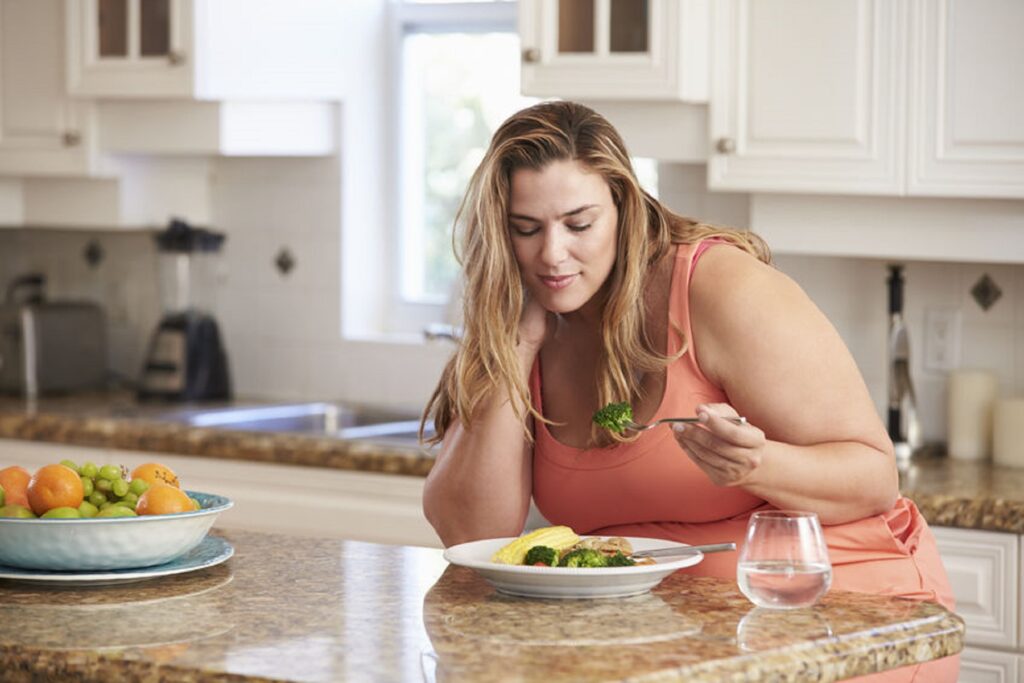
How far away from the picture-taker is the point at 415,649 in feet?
4.92

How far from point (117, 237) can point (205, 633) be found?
307 cm

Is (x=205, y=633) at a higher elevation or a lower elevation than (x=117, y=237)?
lower

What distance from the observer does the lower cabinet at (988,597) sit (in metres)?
2.74

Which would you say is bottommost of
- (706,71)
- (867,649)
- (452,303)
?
(867,649)

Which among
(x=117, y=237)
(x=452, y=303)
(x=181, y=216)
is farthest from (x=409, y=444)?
(x=117, y=237)

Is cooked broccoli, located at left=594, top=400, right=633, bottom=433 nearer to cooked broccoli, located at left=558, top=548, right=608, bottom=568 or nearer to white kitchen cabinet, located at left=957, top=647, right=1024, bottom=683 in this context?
cooked broccoli, located at left=558, top=548, right=608, bottom=568

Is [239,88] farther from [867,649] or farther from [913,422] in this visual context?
[867,649]

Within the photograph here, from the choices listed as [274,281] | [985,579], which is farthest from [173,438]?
[985,579]

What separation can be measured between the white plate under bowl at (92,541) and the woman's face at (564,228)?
53cm

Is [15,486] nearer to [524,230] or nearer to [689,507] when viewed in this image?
[524,230]

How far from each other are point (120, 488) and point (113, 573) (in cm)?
10

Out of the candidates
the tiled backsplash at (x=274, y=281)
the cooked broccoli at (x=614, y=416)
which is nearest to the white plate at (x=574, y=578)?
the cooked broccoli at (x=614, y=416)

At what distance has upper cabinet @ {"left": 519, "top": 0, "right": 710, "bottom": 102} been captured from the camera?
123 inches

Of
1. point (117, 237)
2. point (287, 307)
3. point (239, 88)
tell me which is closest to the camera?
point (239, 88)
